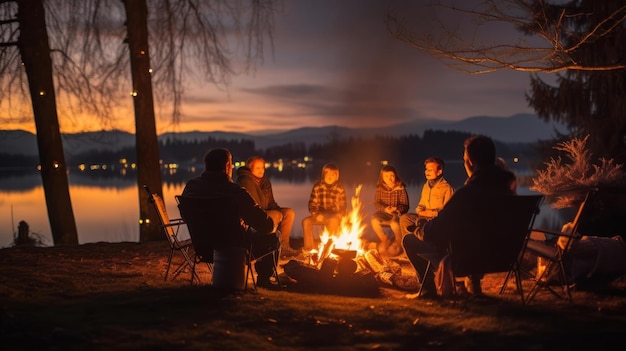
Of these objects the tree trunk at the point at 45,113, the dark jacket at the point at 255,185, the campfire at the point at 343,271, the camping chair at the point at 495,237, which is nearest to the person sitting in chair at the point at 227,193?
the campfire at the point at 343,271

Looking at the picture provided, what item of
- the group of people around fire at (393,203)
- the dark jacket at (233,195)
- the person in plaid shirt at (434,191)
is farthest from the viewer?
the person in plaid shirt at (434,191)

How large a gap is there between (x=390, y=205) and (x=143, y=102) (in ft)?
14.5

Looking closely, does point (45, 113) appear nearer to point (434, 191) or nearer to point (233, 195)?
point (233, 195)

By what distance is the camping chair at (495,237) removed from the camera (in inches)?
181

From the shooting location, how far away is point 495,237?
4719mm

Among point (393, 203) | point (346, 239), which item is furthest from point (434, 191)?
point (346, 239)

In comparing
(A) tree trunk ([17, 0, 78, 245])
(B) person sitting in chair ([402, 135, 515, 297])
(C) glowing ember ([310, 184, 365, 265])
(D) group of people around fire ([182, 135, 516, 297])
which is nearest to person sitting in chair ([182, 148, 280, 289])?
(D) group of people around fire ([182, 135, 516, 297])

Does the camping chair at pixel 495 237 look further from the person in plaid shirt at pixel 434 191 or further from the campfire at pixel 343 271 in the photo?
the person in plaid shirt at pixel 434 191

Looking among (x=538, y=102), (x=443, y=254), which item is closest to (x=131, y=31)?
(x=443, y=254)

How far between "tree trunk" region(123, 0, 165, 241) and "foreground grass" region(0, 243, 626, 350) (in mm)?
3945

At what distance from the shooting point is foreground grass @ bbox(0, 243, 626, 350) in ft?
12.3

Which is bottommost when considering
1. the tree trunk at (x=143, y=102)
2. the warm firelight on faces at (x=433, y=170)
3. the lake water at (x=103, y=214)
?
the lake water at (x=103, y=214)

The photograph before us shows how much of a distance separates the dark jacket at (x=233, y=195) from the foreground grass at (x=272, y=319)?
0.59 m

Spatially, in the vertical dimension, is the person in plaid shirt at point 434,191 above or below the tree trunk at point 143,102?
below
